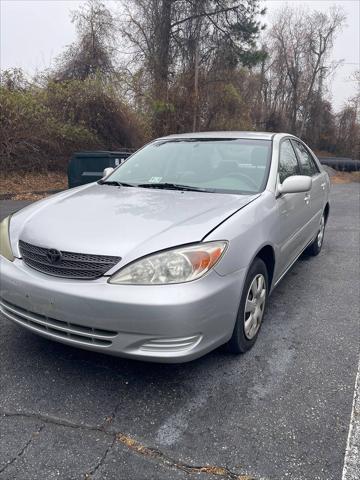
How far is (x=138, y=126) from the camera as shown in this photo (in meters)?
13.8

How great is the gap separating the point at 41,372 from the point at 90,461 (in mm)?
826

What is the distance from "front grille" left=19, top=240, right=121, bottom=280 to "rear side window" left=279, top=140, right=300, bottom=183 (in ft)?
5.94

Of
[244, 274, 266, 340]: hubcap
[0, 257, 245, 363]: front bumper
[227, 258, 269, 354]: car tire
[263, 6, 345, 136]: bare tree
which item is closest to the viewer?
[0, 257, 245, 363]: front bumper

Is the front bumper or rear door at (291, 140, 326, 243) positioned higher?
rear door at (291, 140, 326, 243)

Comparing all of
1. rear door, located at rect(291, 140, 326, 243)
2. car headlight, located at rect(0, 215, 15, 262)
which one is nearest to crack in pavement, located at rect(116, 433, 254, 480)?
car headlight, located at rect(0, 215, 15, 262)

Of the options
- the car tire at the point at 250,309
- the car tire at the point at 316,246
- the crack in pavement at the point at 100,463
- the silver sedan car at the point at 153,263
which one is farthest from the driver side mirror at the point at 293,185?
the crack in pavement at the point at 100,463

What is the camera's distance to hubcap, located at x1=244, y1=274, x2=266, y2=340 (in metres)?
2.69

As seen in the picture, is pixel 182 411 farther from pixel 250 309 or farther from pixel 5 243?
pixel 5 243

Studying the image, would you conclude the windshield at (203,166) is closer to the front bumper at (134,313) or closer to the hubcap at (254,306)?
the hubcap at (254,306)

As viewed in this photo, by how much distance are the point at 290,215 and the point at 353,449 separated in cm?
190

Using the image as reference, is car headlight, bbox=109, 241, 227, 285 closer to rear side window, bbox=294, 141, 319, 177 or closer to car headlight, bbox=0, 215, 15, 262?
car headlight, bbox=0, 215, 15, 262

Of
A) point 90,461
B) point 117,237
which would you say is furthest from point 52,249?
point 90,461

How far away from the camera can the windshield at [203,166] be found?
10.5ft

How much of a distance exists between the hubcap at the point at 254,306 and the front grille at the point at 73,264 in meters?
0.99
